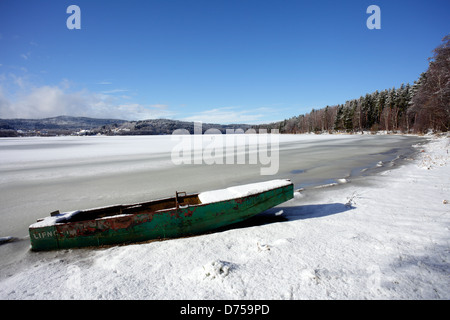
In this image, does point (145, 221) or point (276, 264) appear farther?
point (145, 221)

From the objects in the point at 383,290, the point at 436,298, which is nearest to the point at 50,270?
the point at 383,290

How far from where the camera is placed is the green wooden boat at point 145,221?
3879 mm

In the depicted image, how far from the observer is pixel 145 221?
159 inches

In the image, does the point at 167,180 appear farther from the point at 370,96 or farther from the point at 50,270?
the point at 370,96

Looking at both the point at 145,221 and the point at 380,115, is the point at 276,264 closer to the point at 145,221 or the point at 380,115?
the point at 145,221

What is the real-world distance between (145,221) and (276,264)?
8.48ft

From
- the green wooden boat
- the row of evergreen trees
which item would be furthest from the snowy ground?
the row of evergreen trees

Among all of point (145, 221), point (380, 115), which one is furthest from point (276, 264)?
point (380, 115)

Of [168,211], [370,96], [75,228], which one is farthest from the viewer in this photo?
[370,96]

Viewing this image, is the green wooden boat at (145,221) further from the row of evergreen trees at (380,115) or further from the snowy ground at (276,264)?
the row of evergreen trees at (380,115)

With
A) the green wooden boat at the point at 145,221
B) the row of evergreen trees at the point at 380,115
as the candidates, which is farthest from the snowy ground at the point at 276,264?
the row of evergreen trees at the point at 380,115

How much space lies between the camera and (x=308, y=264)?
2986mm

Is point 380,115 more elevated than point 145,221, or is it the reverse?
→ point 380,115

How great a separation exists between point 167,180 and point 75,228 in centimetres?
612
